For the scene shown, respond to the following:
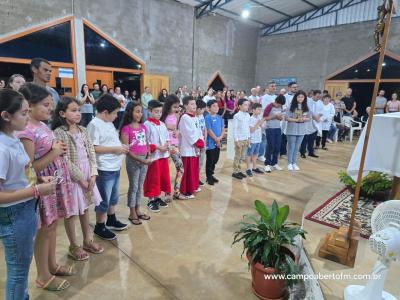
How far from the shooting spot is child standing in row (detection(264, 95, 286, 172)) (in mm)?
4477

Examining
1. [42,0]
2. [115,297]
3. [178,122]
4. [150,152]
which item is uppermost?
[42,0]

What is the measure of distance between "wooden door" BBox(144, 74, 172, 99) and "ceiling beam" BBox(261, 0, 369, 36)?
265 inches

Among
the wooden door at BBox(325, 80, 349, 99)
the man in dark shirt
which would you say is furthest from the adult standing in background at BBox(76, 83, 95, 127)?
the wooden door at BBox(325, 80, 349, 99)

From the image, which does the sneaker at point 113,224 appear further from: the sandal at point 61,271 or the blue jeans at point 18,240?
the blue jeans at point 18,240

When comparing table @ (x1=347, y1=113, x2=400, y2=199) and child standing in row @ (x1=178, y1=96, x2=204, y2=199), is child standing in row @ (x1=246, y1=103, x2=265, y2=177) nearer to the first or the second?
child standing in row @ (x1=178, y1=96, x2=204, y2=199)

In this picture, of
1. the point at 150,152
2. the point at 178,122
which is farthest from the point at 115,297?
the point at 178,122

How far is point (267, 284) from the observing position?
1706 mm

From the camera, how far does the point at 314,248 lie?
85.7 inches

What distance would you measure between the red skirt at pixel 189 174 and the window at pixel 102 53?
6429 mm

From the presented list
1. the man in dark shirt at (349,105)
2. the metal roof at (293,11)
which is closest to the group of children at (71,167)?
the man in dark shirt at (349,105)

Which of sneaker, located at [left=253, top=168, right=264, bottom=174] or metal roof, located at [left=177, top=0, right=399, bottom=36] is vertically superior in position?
metal roof, located at [left=177, top=0, right=399, bottom=36]

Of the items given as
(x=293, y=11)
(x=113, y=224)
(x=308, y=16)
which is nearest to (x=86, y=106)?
(x=113, y=224)

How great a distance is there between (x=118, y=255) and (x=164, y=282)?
1.68ft

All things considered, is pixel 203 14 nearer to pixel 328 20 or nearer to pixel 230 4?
pixel 230 4
